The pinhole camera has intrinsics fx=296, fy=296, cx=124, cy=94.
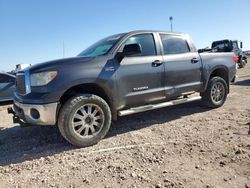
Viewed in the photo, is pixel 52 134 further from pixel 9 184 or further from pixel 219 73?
pixel 219 73

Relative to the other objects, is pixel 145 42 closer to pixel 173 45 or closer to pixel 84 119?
pixel 173 45

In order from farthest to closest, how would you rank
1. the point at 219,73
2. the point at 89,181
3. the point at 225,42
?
1. the point at 225,42
2. the point at 219,73
3. the point at 89,181

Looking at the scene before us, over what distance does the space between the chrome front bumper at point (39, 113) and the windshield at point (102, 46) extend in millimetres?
1465

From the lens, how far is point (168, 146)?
4.76 m

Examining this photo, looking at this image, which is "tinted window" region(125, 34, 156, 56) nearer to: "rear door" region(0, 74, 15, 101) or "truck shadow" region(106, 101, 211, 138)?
"truck shadow" region(106, 101, 211, 138)

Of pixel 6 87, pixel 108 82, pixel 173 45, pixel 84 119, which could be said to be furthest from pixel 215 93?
pixel 6 87

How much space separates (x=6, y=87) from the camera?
10492 millimetres

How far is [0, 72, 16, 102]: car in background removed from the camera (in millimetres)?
10422

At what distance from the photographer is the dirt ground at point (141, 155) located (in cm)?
368

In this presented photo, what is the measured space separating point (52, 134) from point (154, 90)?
221 centimetres

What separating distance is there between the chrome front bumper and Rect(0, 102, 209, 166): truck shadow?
526mm

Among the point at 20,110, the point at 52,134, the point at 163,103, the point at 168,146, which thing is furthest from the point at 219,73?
the point at 20,110

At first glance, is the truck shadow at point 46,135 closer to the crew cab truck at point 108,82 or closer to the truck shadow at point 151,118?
the truck shadow at point 151,118

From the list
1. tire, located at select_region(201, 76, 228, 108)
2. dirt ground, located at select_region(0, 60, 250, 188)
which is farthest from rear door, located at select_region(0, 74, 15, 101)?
tire, located at select_region(201, 76, 228, 108)
